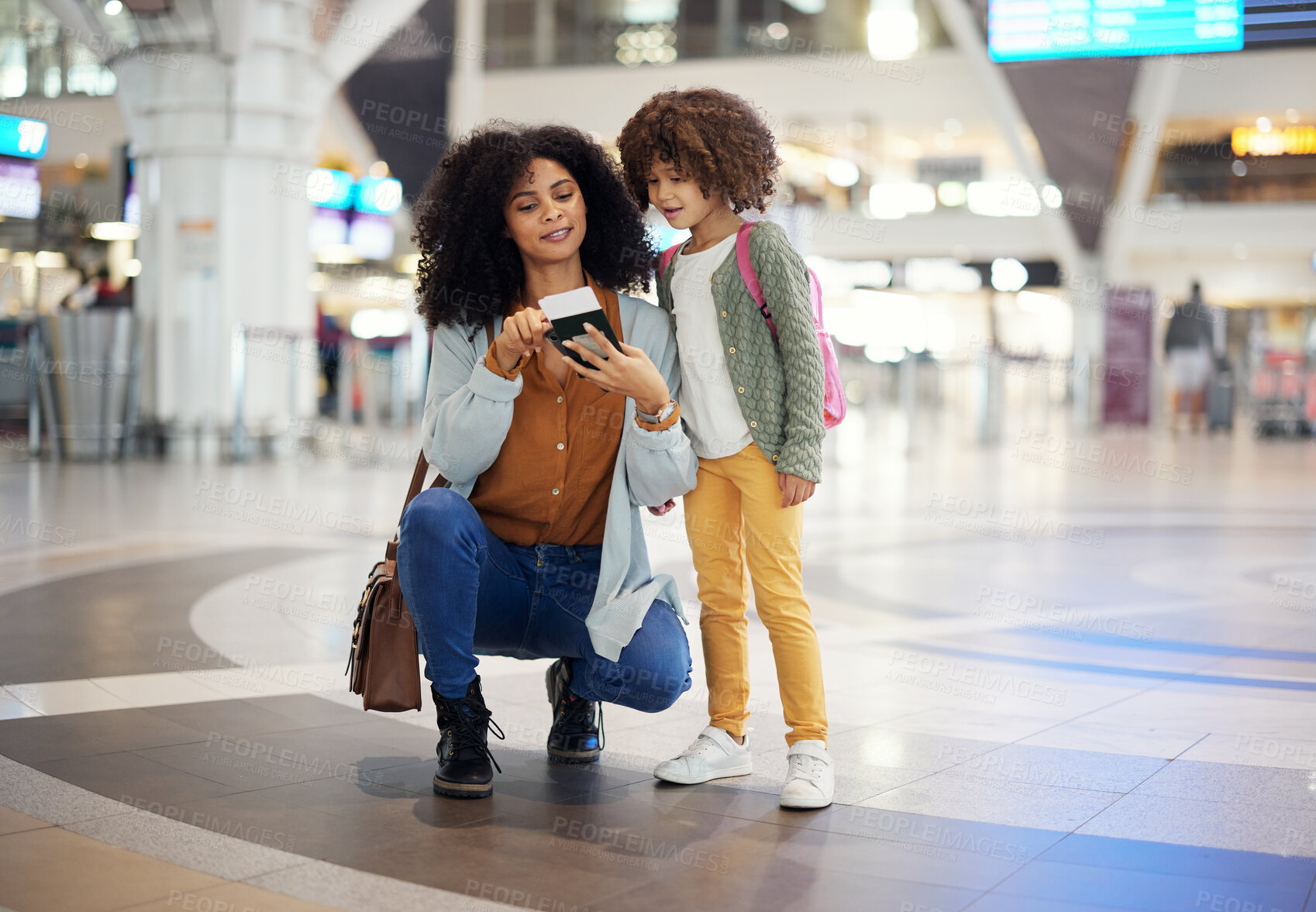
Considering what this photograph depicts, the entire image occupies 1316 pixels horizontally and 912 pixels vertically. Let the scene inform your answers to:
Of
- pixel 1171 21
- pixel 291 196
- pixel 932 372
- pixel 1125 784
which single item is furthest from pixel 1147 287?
pixel 1125 784

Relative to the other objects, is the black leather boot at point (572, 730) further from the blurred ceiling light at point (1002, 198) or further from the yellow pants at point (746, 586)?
the blurred ceiling light at point (1002, 198)

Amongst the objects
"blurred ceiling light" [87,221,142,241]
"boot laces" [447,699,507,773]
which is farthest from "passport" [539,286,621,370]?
"blurred ceiling light" [87,221,142,241]

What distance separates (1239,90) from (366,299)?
17.4 m

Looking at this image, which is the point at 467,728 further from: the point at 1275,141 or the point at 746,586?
the point at 1275,141

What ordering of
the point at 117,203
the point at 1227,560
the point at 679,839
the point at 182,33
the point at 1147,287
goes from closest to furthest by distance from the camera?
the point at 679,839
the point at 1227,560
the point at 182,33
the point at 117,203
the point at 1147,287

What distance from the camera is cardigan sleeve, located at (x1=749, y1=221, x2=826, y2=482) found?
2.59 meters

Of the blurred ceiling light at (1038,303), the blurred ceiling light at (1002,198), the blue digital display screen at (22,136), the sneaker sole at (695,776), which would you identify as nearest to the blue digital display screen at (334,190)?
the blue digital display screen at (22,136)

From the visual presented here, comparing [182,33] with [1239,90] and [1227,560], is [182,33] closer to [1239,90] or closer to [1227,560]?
[1227,560]

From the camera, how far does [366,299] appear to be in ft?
84.1

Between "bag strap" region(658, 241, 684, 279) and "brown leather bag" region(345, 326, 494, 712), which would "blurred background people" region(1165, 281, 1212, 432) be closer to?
"bag strap" region(658, 241, 684, 279)

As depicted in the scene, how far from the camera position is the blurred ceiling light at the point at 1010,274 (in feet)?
93.2

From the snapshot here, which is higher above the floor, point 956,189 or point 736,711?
point 956,189

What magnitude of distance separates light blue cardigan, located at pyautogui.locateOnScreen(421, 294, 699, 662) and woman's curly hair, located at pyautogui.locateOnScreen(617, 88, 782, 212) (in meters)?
0.38

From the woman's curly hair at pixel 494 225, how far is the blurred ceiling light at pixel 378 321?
78.4 ft
